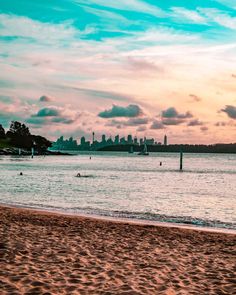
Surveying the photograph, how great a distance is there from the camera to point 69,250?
42.3 ft

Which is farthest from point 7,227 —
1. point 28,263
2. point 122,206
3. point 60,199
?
point 60,199

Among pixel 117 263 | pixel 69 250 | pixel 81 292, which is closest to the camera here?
A: pixel 81 292

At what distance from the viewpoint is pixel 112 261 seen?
465 inches

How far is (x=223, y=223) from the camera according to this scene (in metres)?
24.0

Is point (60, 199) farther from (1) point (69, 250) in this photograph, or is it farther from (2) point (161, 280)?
(2) point (161, 280)

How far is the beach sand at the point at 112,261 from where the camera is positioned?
9305 millimetres

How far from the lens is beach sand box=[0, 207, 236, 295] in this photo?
9305 millimetres

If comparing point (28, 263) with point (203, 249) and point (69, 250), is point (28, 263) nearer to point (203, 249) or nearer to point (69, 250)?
point (69, 250)

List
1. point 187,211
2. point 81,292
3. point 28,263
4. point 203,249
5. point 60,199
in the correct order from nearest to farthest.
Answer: point 81,292 → point 28,263 → point 203,249 → point 187,211 → point 60,199

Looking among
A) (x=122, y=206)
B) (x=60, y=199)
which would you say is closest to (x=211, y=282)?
(x=122, y=206)

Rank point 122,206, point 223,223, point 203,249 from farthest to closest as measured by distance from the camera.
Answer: point 122,206, point 223,223, point 203,249

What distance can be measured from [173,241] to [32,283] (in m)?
8.08

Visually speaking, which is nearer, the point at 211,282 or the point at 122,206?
the point at 211,282

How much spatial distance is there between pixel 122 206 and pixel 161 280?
864 inches
